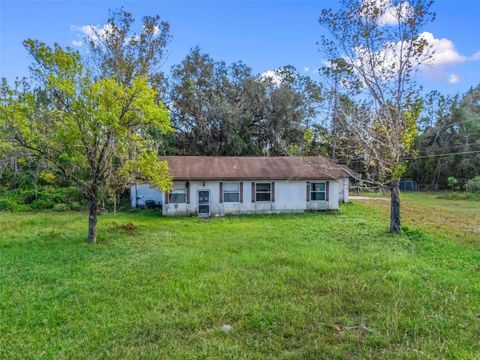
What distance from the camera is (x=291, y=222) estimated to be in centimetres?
1323

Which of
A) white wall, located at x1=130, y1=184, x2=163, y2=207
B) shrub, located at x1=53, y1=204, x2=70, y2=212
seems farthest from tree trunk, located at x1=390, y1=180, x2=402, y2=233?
shrub, located at x1=53, y1=204, x2=70, y2=212

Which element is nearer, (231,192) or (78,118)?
(78,118)

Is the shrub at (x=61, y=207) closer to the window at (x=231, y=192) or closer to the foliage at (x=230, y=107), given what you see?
the window at (x=231, y=192)

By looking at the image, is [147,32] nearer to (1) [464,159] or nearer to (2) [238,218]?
(2) [238,218]

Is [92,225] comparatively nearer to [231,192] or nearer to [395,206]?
[231,192]

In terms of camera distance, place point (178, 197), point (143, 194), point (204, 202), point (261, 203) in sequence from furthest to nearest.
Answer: point (143, 194) < point (261, 203) < point (204, 202) < point (178, 197)

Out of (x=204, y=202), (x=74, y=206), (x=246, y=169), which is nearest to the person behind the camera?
(x=204, y=202)

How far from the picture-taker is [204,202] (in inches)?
616

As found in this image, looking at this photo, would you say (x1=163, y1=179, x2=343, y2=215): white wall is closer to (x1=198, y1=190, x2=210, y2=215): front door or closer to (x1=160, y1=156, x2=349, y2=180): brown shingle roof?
(x1=198, y1=190, x2=210, y2=215): front door

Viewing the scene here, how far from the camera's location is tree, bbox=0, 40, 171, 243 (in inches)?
344

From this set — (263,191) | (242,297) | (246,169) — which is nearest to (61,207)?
(246,169)

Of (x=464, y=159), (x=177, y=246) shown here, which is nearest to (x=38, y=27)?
(x=177, y=246)

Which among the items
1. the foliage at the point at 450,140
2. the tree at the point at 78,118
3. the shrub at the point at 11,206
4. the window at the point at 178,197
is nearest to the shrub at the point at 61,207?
the shrub at the point at 11,206

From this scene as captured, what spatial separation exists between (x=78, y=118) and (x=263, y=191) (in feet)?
31.5
